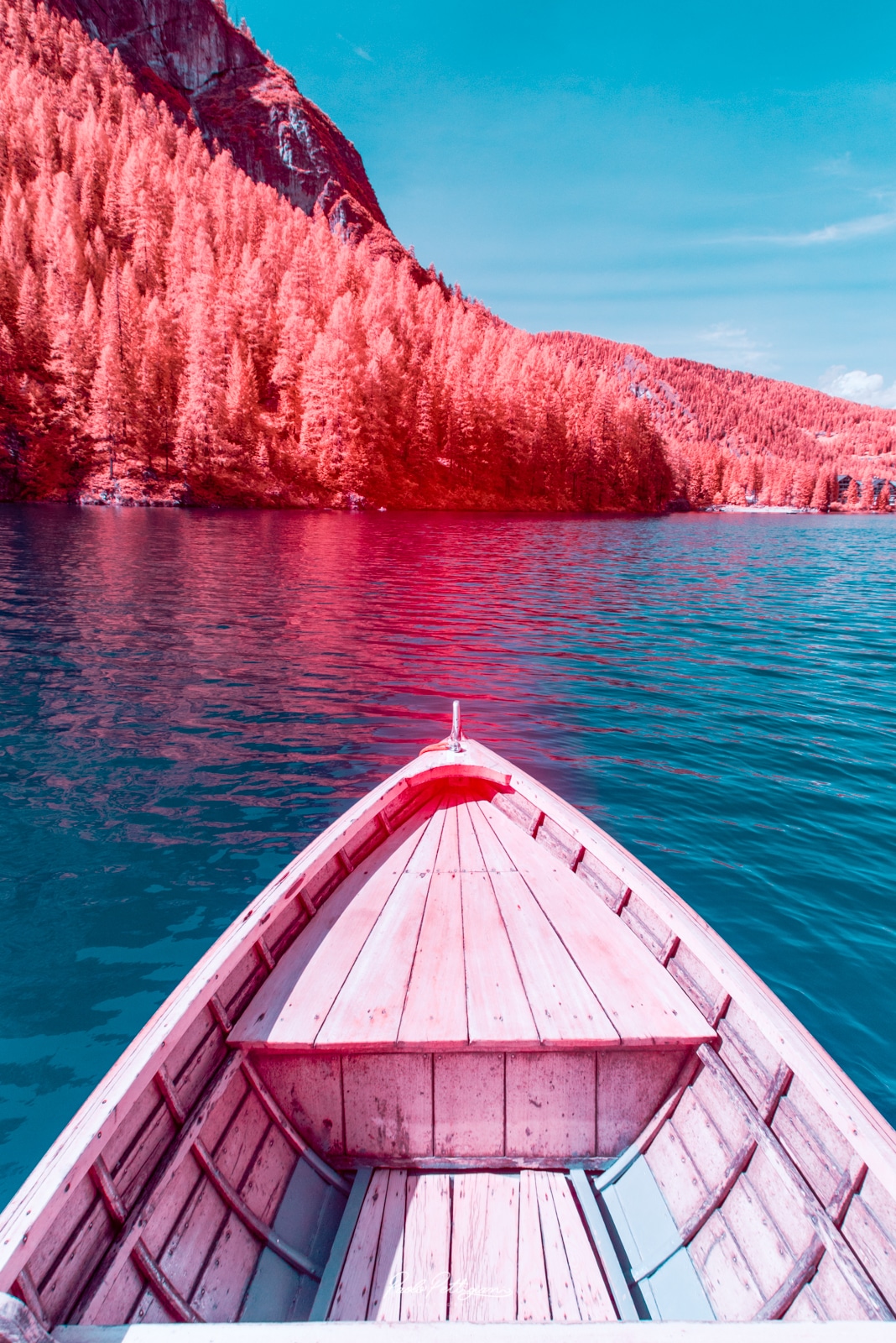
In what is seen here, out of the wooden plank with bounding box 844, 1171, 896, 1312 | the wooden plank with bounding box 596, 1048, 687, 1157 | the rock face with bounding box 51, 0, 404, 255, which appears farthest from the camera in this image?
the rock face with bounding box 51, 0, 404, 255

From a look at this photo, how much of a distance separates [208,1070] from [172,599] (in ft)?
61.0

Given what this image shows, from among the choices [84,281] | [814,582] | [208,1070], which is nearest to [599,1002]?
[208,1070]

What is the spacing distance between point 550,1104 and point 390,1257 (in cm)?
98

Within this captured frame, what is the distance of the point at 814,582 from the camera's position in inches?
1191

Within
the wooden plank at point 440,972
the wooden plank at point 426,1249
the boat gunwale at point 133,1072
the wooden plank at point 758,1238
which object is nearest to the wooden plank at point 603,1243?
the wooden plank at point 758,1238

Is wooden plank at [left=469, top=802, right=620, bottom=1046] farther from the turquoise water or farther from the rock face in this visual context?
the rock face

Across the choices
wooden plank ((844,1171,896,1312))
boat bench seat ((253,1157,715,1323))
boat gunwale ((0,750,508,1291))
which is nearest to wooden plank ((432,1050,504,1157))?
boat bench seat ((253,1157,715,1323))

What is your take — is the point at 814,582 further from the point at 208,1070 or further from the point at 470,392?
the point at 470,392

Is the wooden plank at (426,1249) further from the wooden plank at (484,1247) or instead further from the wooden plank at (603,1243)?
the wooden plank at (603,1243)

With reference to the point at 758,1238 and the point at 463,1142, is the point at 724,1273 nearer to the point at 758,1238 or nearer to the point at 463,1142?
the point at 758,1238

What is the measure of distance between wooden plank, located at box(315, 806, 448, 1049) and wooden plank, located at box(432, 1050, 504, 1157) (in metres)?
0.34

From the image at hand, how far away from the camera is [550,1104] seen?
3.22 metres

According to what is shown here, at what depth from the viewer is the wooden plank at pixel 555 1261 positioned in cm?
252

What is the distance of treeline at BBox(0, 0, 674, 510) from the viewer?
56.9 m
